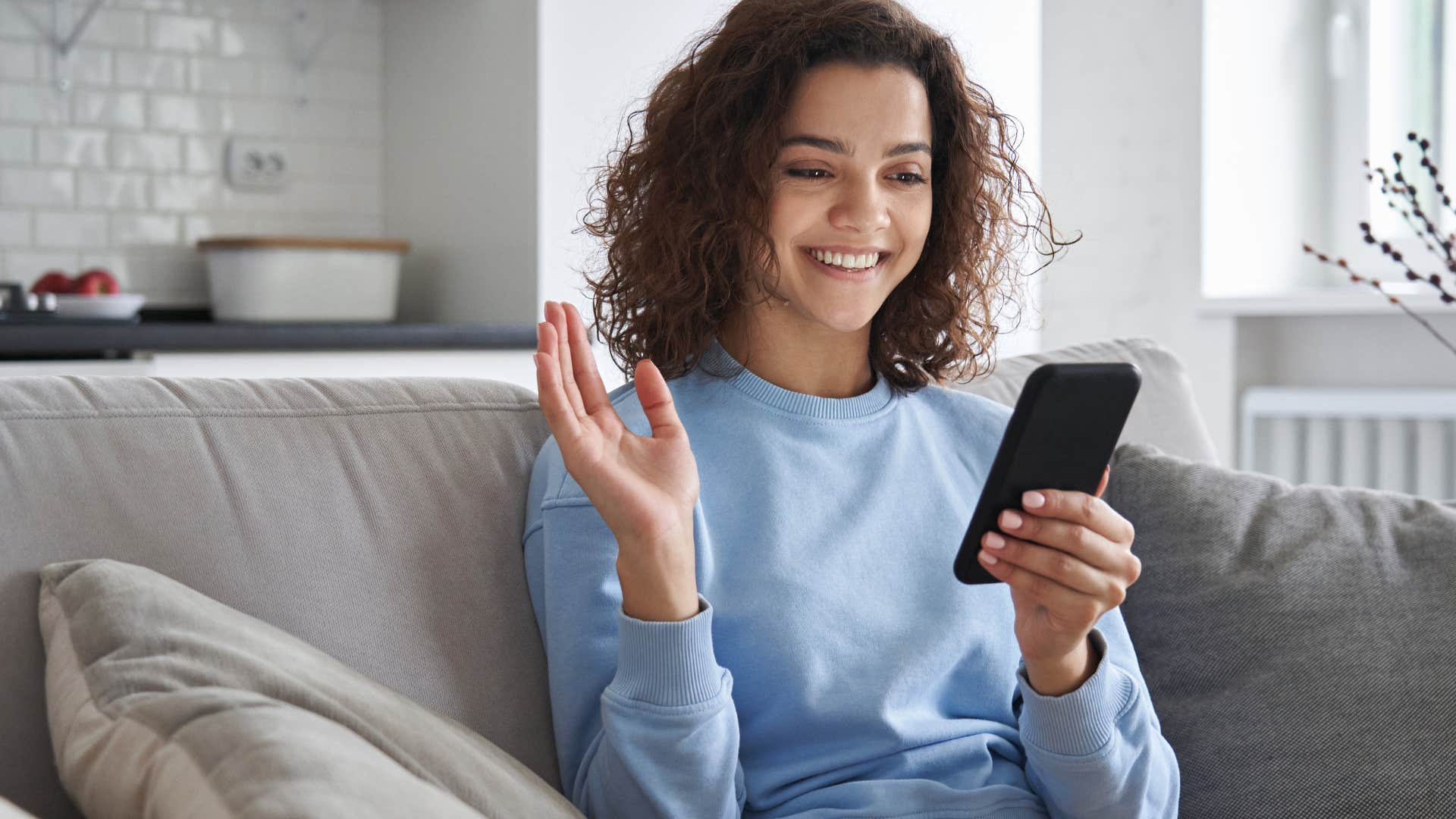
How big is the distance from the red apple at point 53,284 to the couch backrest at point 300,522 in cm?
172

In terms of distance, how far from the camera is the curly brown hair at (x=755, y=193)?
1230 millimetres

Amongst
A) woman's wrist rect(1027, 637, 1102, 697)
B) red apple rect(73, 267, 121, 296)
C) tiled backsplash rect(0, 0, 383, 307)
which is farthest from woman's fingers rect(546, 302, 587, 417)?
tiled backsplash rect(0, 0, 383, 307)

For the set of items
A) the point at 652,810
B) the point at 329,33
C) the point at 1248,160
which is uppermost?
the point at 329,33

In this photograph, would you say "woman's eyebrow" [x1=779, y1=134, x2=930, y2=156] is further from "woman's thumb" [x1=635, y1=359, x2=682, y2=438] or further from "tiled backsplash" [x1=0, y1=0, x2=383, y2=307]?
"tiled backsplash" [x1=0, y1=0, x2=383, y2=307]

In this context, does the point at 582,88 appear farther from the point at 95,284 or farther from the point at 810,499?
the point at 810,499

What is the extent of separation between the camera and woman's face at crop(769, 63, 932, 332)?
1.22 metres

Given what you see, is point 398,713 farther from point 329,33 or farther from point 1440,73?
point 1440,73

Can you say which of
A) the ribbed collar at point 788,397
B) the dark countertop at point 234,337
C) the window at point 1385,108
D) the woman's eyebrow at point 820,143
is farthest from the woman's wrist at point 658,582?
the window at point 1385,108

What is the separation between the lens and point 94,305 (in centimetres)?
264

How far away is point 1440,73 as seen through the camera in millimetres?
3307

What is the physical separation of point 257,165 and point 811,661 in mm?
2547

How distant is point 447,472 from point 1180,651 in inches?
27.6

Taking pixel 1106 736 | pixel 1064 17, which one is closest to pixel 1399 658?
pixel 1106 736

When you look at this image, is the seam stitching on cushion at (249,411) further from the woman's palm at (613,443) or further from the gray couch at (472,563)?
the woman's palm at (613,443)
